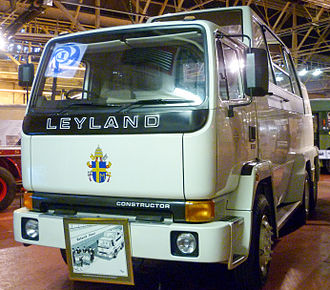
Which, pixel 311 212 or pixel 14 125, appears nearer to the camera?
pixel 311 212

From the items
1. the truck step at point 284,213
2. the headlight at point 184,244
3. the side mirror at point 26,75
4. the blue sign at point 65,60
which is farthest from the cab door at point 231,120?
the side mirror at point 26,75

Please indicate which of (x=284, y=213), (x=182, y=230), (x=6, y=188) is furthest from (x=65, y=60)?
(x=6, y=188)

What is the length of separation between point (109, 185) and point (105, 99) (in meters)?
0.76

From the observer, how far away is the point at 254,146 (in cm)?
404

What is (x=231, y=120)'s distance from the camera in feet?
11.4

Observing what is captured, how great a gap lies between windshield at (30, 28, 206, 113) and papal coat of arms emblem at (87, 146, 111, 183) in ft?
1.26

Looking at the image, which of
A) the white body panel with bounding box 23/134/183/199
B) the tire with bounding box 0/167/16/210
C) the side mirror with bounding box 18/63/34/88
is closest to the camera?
the white body panel with bounding box 23/134/183/199

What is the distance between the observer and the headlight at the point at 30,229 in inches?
141

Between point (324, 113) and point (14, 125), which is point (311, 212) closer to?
point (14, 125)

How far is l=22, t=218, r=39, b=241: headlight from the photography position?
359 centimetres

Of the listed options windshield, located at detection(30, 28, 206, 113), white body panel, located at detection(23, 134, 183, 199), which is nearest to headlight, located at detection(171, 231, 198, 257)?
white body panel, located at detection(23, 134, 183, 199)

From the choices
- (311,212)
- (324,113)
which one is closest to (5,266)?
(311,212)

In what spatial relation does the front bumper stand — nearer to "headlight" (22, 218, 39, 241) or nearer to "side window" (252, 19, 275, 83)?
"headlight" (22, 218, 39, 241)

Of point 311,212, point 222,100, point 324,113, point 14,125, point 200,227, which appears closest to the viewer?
point 200,227
